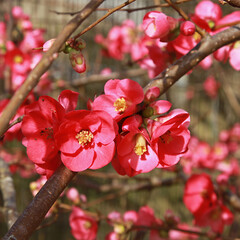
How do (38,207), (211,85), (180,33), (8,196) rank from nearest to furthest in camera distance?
1. (38,207)
2. (180,33)
3. (8,196)
4. (211,85)

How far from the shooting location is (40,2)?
2504mm

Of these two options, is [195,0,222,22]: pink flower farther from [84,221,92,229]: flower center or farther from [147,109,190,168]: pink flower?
[84,221,92,229]: flower center

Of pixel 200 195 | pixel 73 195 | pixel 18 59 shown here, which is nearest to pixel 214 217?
pixel 200 195

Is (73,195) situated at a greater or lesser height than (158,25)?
lesser

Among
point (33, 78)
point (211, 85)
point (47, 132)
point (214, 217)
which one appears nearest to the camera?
point (33, 78)

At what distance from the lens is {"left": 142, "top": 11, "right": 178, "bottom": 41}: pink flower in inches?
23.6

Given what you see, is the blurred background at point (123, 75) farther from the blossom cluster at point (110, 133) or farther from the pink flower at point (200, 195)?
the blossom cluster at point (110, 133)

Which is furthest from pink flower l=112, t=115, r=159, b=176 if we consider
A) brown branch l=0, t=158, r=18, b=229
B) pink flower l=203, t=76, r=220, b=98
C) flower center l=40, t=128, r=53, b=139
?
pink flower l=203, t=76, r=220, b=98

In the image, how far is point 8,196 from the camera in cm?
76

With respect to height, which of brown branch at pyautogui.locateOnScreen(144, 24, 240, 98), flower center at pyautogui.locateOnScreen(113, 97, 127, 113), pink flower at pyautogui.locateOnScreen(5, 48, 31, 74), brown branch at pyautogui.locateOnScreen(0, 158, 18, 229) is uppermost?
brown branch at pyautogui.locateOnScreen(144, 24, 240, 98)

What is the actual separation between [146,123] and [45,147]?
0.53ft

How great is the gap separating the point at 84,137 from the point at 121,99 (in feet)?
0.27

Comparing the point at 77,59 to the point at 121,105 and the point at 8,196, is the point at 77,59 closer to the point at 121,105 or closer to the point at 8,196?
the point at 121,105

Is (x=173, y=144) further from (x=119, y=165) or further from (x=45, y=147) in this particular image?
(x=45, y=147)
